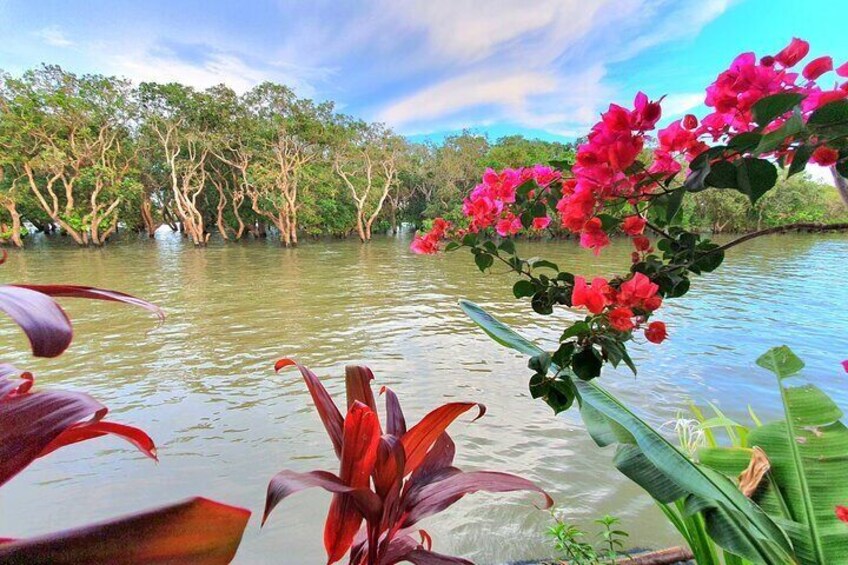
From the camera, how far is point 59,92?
1623cm

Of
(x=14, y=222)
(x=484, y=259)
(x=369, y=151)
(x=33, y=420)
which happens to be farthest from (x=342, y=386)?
(x=14, y=222)

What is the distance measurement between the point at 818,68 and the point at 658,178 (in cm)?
28

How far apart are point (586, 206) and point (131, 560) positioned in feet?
2.69

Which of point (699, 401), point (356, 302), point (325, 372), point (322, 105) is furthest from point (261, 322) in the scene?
→ point (322, 105)

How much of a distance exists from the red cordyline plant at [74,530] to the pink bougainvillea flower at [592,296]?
0.67 m

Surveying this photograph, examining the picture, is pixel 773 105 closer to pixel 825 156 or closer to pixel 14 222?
pixel 825 156

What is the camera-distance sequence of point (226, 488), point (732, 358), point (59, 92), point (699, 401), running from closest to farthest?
point (226, 488)
point (699, 401)
point (732, 358)
point (59, 92)

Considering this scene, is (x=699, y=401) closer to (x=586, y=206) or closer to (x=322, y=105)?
(x=586, y=206)

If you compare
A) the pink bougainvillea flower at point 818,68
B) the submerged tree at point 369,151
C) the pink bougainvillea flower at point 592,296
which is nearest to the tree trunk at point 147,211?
the submerged tree at point 369,151

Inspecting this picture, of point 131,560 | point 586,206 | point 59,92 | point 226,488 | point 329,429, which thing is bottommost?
point 226,488

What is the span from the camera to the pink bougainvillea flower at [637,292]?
0.82m

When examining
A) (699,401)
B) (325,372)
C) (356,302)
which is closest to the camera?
(699,401)

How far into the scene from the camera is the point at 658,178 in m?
0.81

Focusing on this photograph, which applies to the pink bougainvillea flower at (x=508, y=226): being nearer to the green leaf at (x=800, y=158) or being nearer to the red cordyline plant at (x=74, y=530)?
the green leaf at (x=800, y=158)
